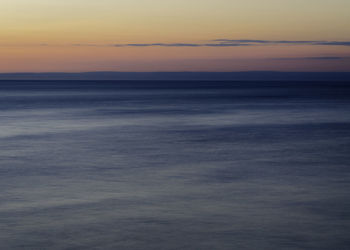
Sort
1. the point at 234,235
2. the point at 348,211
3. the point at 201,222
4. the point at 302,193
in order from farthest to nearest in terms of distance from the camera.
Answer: the point at 302,193, the point at 348,211, the point at 201,222, the point at 234,235

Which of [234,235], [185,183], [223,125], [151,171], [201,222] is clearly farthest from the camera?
[223,125]

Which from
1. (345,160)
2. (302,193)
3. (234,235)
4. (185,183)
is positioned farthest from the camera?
(345,160)

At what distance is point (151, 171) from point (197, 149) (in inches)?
203

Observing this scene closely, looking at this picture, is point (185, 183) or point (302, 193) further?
point (185, 183)

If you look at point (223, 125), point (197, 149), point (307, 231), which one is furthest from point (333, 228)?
point (223, 125)

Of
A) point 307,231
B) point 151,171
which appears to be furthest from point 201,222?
point 151,171

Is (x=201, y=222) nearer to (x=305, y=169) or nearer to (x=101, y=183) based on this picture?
(x=101, y=183)

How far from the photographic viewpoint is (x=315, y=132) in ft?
86.3

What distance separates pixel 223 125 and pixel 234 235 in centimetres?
2235

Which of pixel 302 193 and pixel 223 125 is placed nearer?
pixel 302 193

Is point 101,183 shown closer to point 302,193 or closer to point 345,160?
point 302,193

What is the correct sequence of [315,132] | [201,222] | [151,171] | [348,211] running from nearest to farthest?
1. [201,222]
2. [348,211]
3. [151,171]
4. [315,132]

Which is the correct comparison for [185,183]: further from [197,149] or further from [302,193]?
[197,149]

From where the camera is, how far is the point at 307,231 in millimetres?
8516
